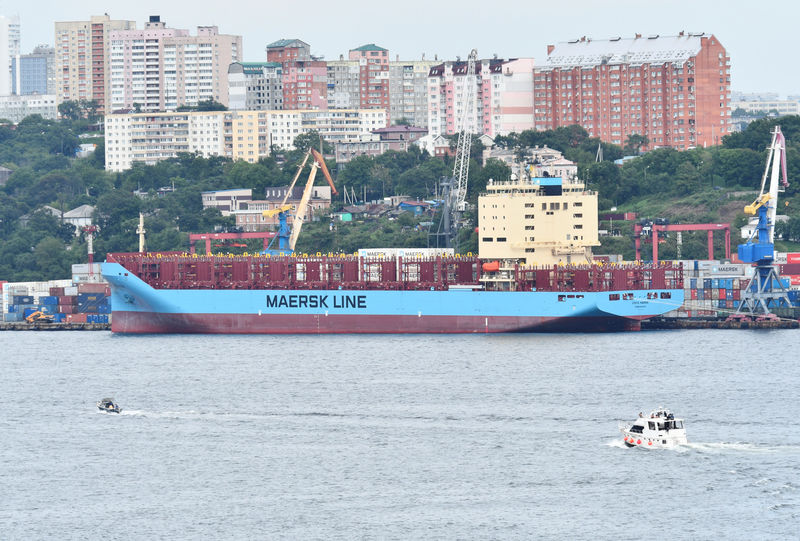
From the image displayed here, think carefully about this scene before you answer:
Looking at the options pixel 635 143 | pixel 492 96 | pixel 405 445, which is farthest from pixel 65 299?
pixel 492 96

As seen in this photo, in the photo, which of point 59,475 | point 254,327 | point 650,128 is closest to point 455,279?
point 254,327

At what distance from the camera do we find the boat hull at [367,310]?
82812 mm

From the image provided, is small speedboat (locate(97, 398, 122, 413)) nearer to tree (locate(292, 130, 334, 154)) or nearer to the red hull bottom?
the red hull bottom

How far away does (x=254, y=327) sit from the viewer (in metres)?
88.1

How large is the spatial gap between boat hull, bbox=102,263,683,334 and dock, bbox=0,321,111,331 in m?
7.89

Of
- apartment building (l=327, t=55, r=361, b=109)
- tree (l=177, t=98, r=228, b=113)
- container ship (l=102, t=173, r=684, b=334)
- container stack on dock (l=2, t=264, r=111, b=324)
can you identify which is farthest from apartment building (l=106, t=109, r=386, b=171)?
container ship (l=102, t=173, r=684, b=334)

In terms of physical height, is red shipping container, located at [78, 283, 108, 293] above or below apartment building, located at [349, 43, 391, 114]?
below

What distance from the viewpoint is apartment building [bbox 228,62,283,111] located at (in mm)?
185000

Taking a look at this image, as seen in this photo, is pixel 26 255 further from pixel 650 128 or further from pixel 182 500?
pixel 182 500

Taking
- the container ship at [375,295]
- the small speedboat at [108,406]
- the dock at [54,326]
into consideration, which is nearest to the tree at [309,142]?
the dock at [54,326]

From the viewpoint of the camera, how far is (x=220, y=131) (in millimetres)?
178250

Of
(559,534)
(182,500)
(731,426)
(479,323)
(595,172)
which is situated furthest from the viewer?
(595,172)

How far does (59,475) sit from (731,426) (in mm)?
22833

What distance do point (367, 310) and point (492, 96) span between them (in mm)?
87308
